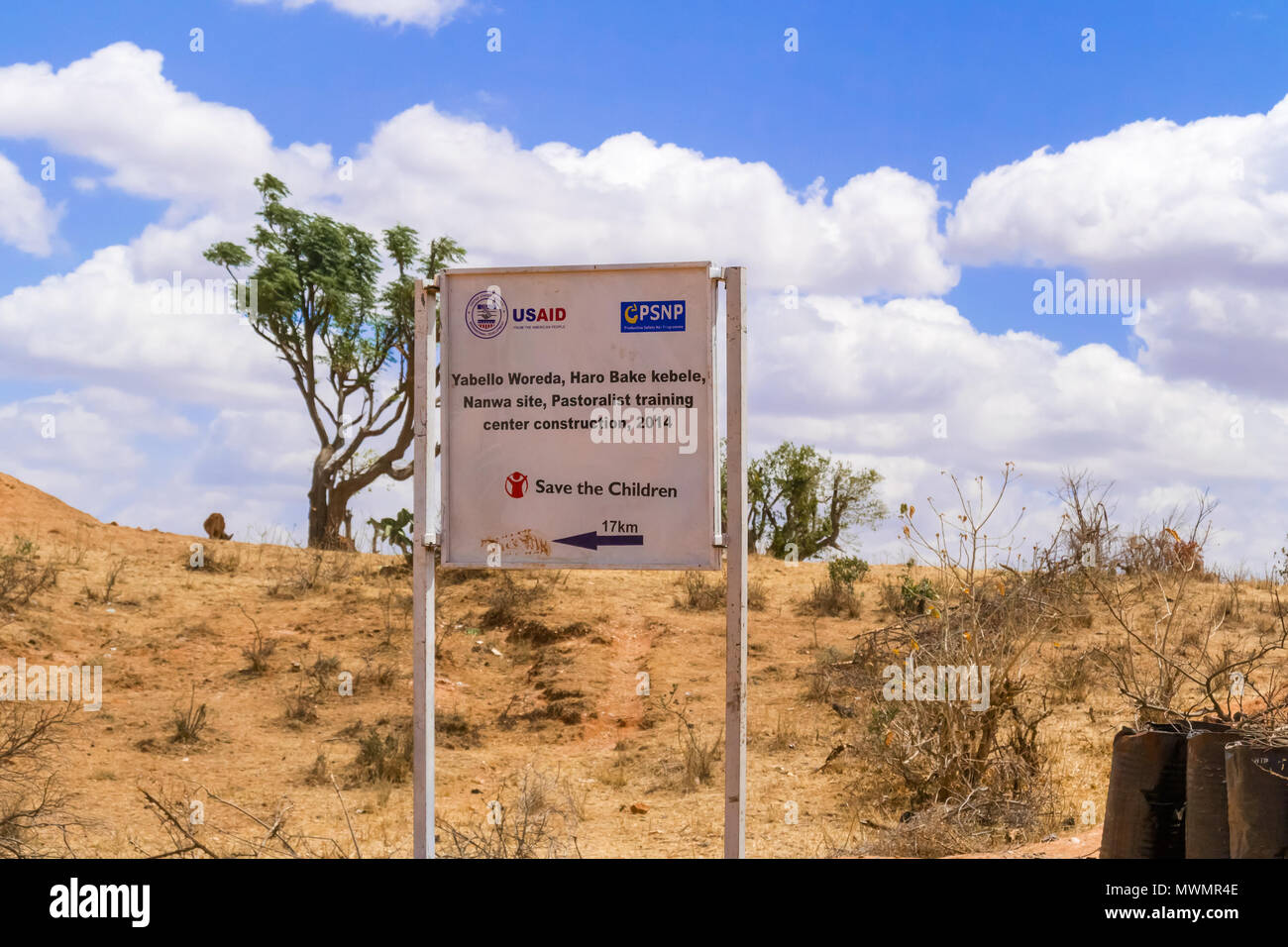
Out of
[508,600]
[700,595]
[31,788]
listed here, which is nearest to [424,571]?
[31,788]

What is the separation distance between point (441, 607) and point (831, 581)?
581 centimetres

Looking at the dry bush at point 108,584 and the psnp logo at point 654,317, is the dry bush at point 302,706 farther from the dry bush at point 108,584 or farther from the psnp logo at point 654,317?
the psnp logo at point 654,317

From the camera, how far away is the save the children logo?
4.97 m

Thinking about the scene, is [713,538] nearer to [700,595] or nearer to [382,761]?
[382,761]

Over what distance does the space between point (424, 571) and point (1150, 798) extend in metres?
3.54

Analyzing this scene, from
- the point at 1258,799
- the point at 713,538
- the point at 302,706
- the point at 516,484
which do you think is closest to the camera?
the point at 1258,799

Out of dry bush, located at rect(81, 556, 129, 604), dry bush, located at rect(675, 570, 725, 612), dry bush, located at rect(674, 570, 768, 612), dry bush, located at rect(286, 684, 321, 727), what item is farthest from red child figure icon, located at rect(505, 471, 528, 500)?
dry bush, located at rect(81, 556, 129, 604)

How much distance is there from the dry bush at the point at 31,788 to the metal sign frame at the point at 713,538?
2943mm

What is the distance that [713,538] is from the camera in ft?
15.4

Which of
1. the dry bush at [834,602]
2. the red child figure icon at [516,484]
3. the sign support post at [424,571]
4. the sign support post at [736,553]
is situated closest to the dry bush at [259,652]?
the dry bush at [834,602]

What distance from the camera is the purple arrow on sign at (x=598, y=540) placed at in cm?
477

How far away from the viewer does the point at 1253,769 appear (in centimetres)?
450
